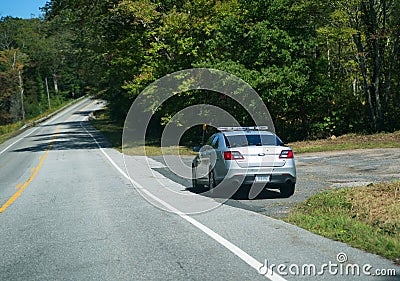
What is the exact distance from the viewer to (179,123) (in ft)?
110

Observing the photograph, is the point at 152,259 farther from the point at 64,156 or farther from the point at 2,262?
the point at 64,156

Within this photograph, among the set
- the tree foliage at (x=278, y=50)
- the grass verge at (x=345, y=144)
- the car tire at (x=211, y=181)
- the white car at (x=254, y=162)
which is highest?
the tree foliage at (x=278, y=50)

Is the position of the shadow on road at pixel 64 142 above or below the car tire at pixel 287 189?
above

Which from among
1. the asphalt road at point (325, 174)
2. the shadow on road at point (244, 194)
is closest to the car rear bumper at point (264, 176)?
the asphalt road at point (325, 174)

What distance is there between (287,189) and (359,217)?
359 cm

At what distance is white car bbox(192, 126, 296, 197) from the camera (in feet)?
39.8

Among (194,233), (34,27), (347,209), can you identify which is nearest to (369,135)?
(347,209)

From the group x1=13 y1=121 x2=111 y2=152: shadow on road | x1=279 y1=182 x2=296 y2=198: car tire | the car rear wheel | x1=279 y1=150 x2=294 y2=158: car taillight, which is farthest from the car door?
x1=13 y1=121 x2=111 y2=152: shadow on road

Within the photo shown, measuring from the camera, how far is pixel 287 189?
12648mm

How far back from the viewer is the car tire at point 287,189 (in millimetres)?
12495

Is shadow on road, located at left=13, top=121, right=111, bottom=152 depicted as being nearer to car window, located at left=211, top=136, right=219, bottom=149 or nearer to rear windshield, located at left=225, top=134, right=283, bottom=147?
car window, located at left=211, top=136, right=219, bottom=149

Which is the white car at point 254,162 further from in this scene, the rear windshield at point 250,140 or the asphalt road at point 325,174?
the asphalt road at point 325,174

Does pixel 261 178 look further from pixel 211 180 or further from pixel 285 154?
pixel 211 180

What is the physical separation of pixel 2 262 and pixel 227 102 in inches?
992
